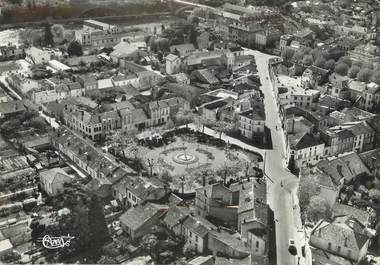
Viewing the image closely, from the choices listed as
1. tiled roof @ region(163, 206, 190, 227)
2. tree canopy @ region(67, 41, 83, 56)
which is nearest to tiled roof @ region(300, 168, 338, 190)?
tiled roof @ region(163, 206, 190, 227)

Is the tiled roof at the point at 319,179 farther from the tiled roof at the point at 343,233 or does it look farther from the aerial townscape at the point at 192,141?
the tiled roof at the point at 343,233

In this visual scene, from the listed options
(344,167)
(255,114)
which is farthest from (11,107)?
(344,167)

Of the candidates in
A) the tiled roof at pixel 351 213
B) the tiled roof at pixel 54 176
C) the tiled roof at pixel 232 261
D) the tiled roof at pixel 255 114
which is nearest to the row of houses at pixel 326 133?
the tiled roof at pixel 255 114

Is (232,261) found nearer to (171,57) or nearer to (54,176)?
Result: (54,176)

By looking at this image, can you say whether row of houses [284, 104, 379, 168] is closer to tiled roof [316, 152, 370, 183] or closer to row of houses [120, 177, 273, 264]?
tiled roof [316, 152, 370, 183]

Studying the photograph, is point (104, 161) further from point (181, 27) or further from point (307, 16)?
point (307, 16)

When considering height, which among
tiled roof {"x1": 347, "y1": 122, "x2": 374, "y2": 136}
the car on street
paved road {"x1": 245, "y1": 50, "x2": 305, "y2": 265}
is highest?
tiled roof {"x1": 347, "y1": 122, "x2": 374, "y2": 136}

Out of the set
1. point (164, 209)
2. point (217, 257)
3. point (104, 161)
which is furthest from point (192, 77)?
point (217, 257)
